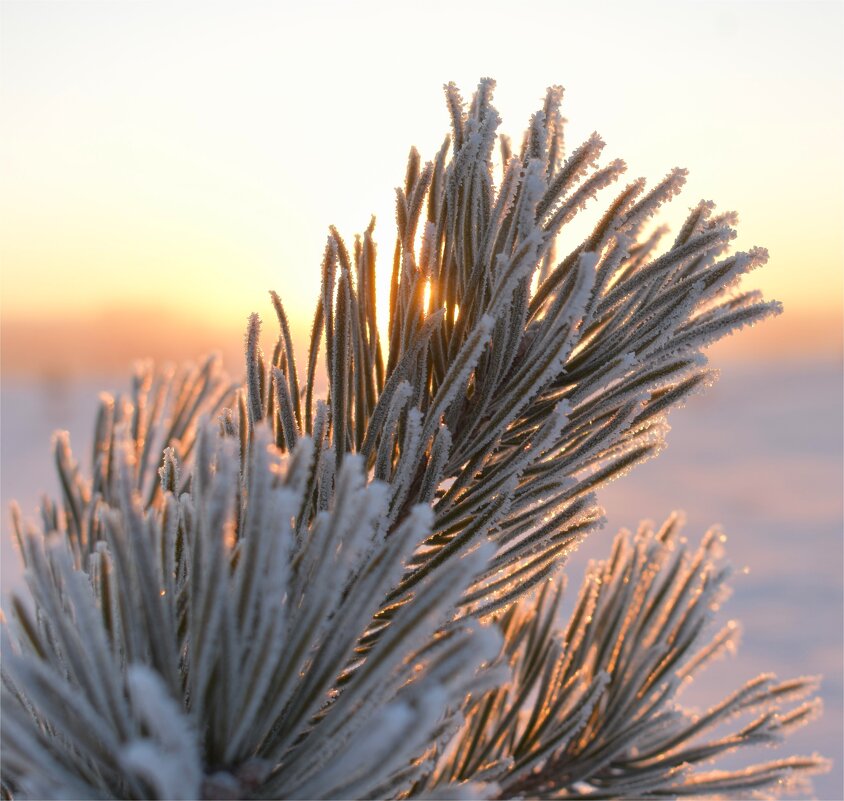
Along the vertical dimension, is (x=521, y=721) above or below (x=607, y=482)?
below

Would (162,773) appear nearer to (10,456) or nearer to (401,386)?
(401,386)

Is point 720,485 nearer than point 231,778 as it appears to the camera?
No

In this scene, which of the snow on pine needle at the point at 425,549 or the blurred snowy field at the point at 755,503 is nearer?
the snow on pine needle at the point at 425,549

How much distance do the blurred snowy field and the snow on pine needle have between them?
58cm

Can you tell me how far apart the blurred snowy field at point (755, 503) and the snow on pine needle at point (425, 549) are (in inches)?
22.9

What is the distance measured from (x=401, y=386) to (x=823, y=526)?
2.99 m

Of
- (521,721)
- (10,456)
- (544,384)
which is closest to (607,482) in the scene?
(544,384)

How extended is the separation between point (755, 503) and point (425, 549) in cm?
307

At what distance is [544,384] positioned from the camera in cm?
56

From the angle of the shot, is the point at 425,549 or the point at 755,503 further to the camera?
the point at 755,503

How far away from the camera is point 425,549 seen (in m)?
0.63

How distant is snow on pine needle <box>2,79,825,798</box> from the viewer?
413 mm

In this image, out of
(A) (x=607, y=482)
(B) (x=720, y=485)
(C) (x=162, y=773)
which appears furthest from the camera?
(B) (x=720, y=485)

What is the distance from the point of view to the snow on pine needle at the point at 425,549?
413mm
